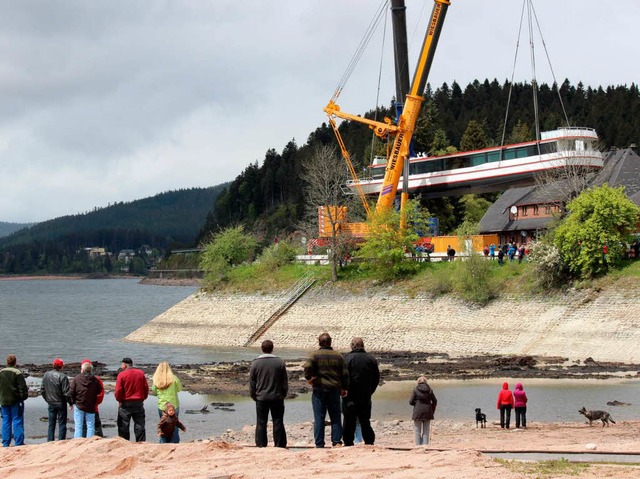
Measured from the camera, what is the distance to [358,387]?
1856 cm

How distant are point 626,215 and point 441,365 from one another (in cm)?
1588

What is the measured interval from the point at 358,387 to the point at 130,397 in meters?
4.37

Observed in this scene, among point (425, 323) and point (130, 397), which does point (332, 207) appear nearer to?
point (425, 323)

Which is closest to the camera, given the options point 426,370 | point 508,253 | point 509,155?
point 426,370

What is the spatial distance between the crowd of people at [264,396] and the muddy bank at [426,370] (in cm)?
1804

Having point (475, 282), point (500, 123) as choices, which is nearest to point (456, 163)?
point (475, 282)

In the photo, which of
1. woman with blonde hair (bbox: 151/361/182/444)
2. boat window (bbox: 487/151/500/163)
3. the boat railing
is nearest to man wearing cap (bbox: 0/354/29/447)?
woman with blonde hair (bbox: 151/361/182/444)

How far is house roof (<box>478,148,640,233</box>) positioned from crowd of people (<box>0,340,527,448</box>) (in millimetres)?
49443

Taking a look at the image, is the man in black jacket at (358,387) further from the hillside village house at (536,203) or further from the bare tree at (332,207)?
the bare tree at (332,207)

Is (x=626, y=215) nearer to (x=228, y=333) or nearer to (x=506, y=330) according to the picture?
(x=506, y=330)

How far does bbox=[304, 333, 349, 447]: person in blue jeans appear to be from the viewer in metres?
18.1

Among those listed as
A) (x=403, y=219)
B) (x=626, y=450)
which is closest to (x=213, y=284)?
(x=403, y=219)

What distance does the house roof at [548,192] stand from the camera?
7019 cm

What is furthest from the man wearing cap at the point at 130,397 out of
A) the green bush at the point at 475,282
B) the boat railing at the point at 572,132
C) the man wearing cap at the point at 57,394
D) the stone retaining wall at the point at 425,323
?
the boat railing at the point at 572,132
